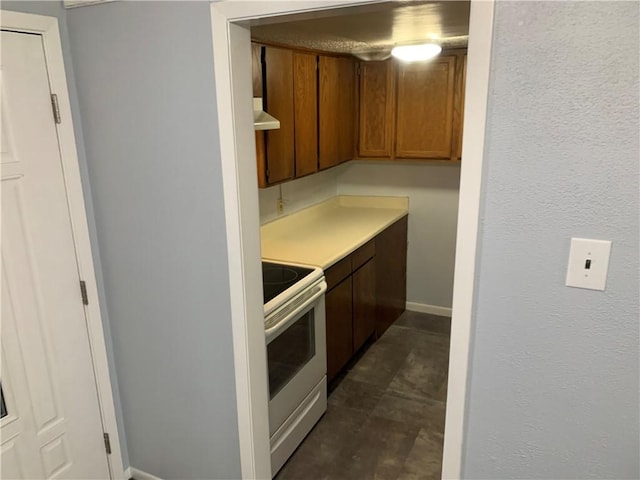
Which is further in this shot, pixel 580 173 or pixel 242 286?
pixel 242 286

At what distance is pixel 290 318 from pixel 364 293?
120 centimetres

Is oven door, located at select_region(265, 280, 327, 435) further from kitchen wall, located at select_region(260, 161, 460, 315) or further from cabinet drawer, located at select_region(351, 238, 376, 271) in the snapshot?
kitchen wall, located at select_region(260, 161, 460, 315)

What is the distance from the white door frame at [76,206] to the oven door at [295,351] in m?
0.75

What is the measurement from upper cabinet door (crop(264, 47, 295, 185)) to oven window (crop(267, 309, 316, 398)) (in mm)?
852

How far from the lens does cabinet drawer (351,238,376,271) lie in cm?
318

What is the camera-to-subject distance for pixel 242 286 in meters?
1.79

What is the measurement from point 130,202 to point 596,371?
1735mm

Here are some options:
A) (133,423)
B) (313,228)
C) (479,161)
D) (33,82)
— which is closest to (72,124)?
(33,82)

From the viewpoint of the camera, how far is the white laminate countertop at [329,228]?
296cm

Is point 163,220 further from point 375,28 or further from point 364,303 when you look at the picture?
point 364,303

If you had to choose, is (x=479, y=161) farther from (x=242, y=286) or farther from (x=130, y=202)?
(x=130, y=202)

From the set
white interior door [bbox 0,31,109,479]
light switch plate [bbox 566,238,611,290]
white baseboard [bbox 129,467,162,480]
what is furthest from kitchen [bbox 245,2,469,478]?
light switch plate [bbox 566,238,611,290]

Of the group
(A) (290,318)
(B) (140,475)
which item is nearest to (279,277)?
(A) (290,318)

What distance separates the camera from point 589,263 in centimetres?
122
